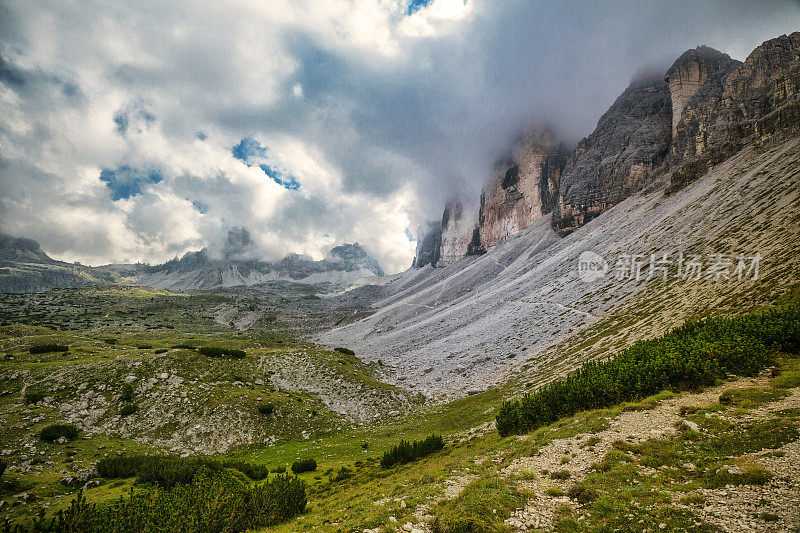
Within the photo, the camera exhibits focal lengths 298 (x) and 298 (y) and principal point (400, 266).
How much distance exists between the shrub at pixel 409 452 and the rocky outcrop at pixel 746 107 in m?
85.8

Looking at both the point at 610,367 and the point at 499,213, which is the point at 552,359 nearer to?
the point at 610,367

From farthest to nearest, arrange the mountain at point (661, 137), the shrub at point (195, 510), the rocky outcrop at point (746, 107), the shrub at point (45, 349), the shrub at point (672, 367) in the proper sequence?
the mountain at point (661, 137), the rocky outcrop at point (746, 107), the shrub at point (45, 349), the shrub at point (672, 367), the shrub at point (195, 510)

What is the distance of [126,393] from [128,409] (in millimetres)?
1876

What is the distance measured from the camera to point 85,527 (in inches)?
378

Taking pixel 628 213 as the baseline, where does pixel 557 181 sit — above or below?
above

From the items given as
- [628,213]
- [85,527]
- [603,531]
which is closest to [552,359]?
[603,531]

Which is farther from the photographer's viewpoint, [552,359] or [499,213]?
[499,213]

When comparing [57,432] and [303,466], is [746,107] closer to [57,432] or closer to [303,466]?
[303,466]

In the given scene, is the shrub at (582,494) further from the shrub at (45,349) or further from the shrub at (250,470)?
the shrub at (45,349)

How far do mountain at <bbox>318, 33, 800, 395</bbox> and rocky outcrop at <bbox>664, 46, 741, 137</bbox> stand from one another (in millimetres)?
399

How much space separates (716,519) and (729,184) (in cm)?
7314

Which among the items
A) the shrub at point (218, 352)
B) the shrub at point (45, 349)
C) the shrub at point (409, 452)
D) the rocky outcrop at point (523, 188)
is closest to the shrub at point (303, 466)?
the shrub at point (409, 452)

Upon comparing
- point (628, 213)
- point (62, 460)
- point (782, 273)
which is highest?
point (628, 213)

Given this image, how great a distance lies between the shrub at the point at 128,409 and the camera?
77.7 feet
